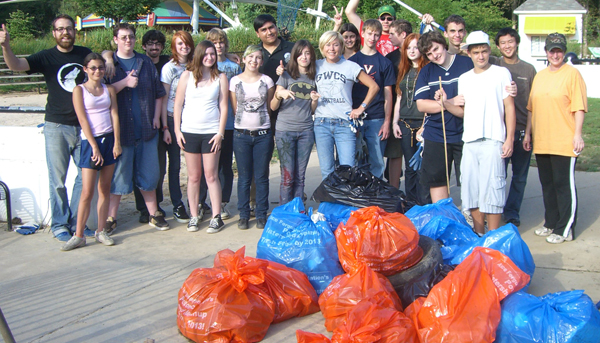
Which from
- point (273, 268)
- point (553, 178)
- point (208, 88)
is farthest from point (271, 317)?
point (553, 178)

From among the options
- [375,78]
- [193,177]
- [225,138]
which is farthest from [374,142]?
[193,177]

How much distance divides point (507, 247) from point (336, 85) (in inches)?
92.3

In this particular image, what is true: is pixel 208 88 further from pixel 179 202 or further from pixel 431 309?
pixel 431 309

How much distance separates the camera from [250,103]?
16.6ft

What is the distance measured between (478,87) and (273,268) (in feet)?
7.57

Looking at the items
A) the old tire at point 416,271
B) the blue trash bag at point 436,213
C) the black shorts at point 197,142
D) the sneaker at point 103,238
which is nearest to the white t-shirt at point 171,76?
the black shorts at point 197,142

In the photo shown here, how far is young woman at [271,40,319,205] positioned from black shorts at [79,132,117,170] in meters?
1.55

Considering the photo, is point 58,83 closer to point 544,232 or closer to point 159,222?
point 159,222

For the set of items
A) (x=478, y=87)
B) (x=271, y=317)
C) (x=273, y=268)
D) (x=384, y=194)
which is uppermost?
(x=478, y=87)

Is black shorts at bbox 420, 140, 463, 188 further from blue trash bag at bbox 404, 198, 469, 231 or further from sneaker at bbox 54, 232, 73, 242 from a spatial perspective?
sneaker at bbox 54, 232, 73, 242

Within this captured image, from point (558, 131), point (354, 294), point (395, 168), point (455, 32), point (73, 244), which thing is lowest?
point (73, 244)

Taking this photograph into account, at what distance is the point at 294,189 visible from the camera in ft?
17.6

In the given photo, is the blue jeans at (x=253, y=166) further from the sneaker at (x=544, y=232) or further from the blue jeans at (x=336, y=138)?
the sneaker at (x=544, y=232)

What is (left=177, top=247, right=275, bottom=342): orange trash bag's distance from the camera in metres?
2.92
